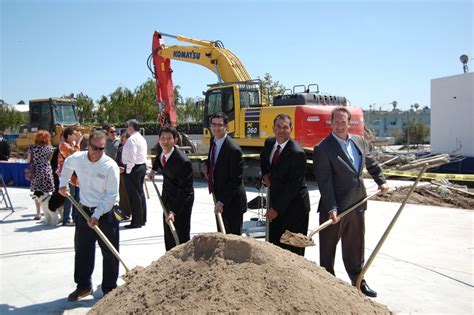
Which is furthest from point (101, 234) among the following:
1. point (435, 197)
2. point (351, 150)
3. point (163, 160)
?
point (435, 197)

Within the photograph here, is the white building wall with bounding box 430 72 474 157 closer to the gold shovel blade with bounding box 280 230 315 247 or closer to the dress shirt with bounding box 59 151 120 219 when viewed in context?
the gold shovel blade with bounding box 280 230 315 247

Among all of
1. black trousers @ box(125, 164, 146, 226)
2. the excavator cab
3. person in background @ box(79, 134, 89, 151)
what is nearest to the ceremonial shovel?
black trousers @ box(125, 164, 146, 226)

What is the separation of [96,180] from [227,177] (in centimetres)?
132

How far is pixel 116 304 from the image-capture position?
327 centimetres

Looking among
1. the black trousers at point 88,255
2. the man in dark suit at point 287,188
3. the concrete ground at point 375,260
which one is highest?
the man in dark suit at point 287,188

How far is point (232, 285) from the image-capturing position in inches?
116

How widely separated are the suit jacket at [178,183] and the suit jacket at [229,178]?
307 mm

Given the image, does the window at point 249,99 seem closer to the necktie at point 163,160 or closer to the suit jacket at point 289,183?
the necktie at point 163,160

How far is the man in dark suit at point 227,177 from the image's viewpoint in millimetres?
4826

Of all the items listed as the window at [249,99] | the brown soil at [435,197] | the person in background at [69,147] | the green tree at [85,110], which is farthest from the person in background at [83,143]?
the green tree at [85,110]

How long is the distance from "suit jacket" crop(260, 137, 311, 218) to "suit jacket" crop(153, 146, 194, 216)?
0.88 m

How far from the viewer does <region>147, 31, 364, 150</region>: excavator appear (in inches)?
496

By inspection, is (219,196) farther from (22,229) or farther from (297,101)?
(297,101)

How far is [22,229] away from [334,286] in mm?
6390
